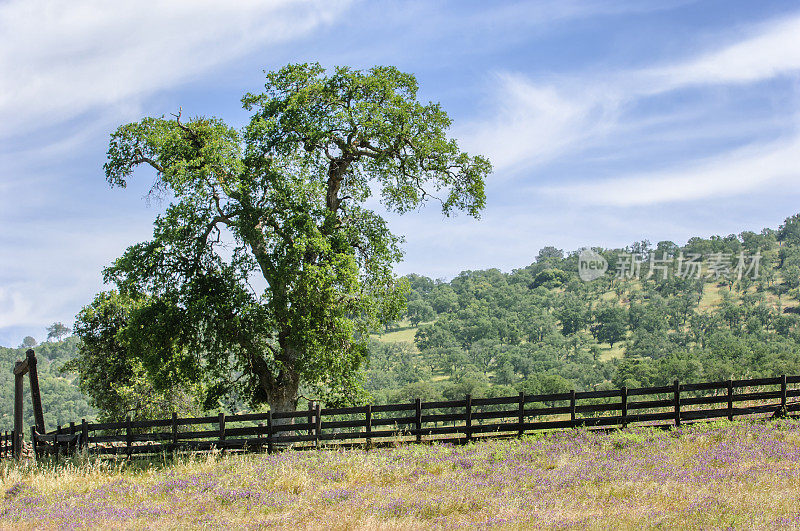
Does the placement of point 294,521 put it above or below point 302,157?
below

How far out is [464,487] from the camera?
1445 centimetres

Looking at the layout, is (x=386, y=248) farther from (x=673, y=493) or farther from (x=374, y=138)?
(x=673, y=493)

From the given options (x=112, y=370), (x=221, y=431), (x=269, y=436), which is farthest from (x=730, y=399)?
(x=112, y=370)

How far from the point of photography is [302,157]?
25.9 meters

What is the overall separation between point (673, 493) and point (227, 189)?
17.2 metres

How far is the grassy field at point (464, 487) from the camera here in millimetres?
12156

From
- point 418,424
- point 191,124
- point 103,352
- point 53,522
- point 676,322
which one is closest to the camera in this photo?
point 53,522

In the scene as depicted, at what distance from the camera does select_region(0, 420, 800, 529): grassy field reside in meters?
12.2

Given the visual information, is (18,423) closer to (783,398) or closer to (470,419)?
(470,419)

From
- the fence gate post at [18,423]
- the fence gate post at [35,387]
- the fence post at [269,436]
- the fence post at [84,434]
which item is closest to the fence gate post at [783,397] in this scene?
the fence post at [269,436]

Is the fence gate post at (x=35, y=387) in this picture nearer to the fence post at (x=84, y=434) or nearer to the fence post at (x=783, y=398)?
the fence post at (x=84, y=434)

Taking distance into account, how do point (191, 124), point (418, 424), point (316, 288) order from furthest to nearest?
1. point (191, 124)
2. point (316, 288)
3. point (418, 424)

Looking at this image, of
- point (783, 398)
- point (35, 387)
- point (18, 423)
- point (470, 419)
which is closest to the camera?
point (470, 419)

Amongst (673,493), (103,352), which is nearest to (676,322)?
(103,352)
